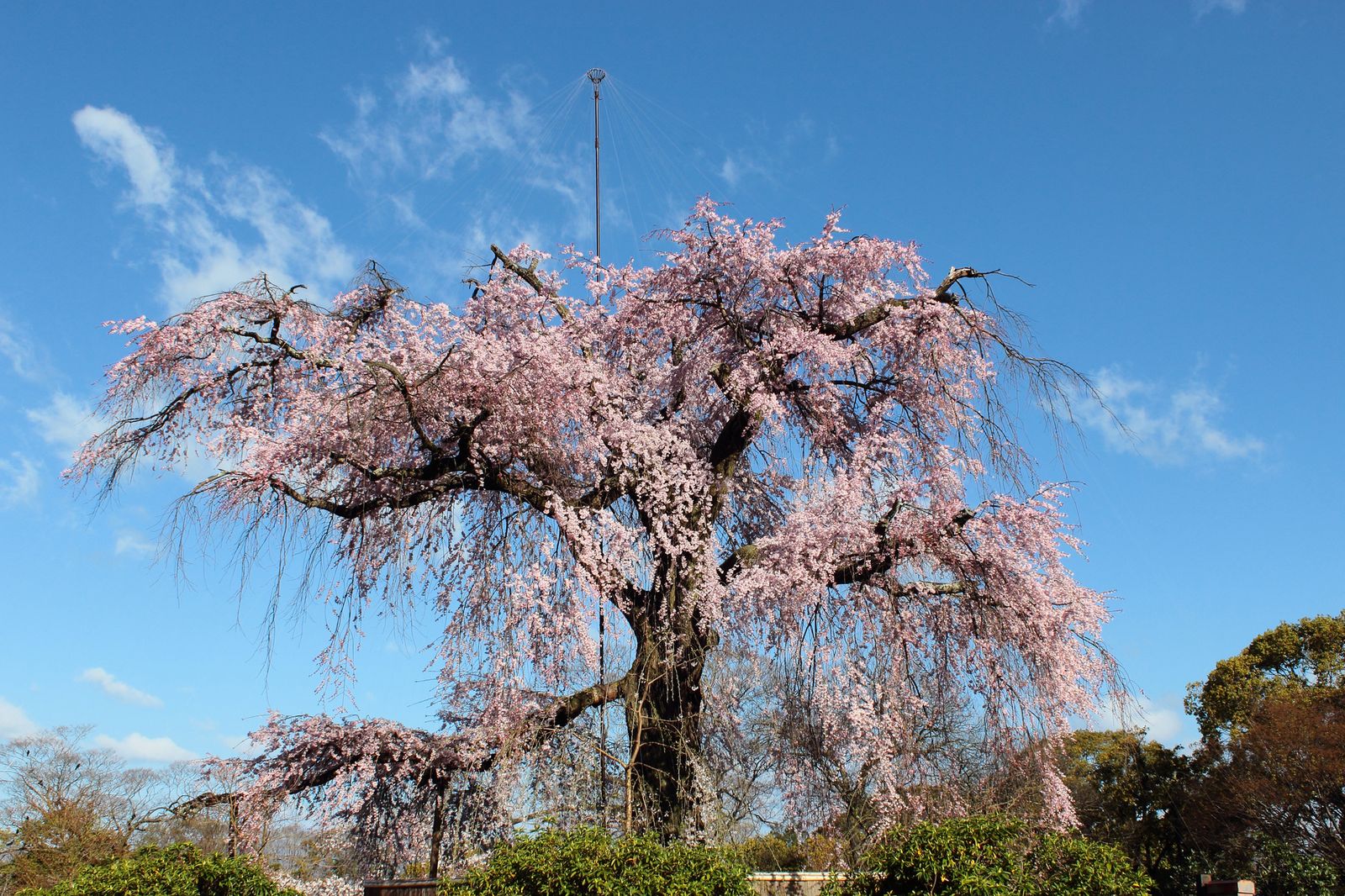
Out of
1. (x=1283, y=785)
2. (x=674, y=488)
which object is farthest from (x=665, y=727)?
(x=1283, y=785)

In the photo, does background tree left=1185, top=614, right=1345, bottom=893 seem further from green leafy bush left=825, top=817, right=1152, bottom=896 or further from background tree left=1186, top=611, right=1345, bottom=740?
green leafy bush left=825, top=817, right=1152, bottom=896

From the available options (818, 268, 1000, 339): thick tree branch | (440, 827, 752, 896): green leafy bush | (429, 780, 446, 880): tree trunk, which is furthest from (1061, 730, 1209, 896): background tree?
(440, 827, 752, 896): green leafy bush

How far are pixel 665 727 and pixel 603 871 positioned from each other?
3527 millimetres

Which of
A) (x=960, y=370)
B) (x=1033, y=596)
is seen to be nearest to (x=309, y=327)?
(x=960, y=370)

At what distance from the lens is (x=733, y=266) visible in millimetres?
12711

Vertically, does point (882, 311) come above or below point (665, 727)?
above

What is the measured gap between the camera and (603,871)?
305 inches

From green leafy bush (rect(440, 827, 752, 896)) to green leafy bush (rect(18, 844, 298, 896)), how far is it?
2442 mm

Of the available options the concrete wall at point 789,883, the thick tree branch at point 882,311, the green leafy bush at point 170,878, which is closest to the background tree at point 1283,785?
the concrete wall at point 789,883

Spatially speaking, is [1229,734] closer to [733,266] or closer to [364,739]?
[733,266]

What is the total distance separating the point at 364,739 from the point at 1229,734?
24.0 metres

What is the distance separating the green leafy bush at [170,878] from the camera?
8750 mm

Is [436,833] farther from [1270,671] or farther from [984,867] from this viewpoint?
[1270,671]

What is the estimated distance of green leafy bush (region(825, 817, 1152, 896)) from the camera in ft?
25.1
